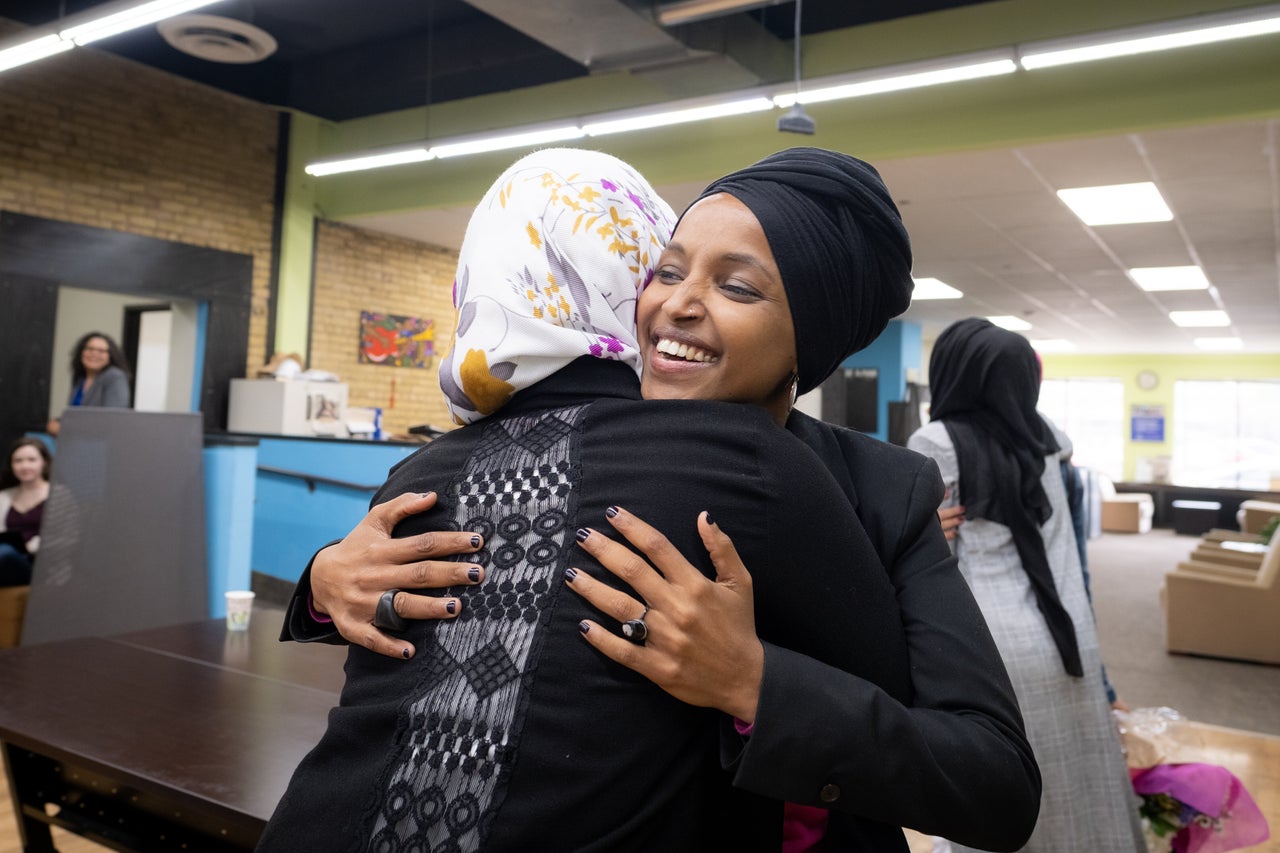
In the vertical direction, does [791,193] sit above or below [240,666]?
above

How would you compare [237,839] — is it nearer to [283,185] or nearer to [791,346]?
[791,346]

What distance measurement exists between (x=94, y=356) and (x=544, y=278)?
6.64 m

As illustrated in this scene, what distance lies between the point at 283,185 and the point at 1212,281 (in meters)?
10.6

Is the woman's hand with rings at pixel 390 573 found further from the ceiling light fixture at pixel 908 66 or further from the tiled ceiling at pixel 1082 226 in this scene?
the tiled ceiling at pixel 1082 226

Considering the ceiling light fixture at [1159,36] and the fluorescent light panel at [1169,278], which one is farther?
the fluorescent light panel at [1169,278]

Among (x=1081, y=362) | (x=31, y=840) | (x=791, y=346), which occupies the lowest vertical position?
(x=31, y=840)

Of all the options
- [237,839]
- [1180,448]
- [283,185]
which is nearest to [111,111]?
[283,185]

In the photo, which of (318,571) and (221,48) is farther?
(221,48)

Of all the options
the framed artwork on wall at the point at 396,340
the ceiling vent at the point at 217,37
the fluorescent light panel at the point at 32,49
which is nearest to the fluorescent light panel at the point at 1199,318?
the framed artwork on wall at the point at 396,340

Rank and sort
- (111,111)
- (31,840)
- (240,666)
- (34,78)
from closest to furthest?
1. (31,840)
2. (240,666)
3. (34,78)
4. (111,111)

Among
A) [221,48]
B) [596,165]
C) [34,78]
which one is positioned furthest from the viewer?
[34,78]

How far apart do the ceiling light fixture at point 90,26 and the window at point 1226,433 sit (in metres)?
20.1

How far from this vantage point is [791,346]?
0.89 meters

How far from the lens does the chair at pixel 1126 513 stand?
Result: 15938 millimetres
